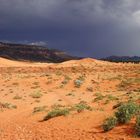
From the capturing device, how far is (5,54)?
135 metres

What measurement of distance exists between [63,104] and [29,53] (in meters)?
117

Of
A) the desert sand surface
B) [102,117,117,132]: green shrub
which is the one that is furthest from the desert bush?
[102,117,117,132]: green shrub

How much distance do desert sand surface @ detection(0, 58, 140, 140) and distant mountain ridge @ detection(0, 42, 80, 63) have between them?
6794cm

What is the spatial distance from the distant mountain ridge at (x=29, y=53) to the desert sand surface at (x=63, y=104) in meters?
67.9

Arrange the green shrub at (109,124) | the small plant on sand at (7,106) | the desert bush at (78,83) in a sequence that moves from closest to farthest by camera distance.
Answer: the green shrub at (109,124) < the small plant on sand at (7,106) < the desert bush at (78,83)

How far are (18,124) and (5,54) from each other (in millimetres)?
114451

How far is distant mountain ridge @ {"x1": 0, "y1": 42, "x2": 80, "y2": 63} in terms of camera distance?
138 meters

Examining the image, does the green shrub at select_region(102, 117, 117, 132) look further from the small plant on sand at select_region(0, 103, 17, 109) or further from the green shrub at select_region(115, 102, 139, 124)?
the small plant on sand at select_region(0, 103, 17, 109)

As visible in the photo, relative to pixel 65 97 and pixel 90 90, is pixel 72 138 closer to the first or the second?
pixel 65 97

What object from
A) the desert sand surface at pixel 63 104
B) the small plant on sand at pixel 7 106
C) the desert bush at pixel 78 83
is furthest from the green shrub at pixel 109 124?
the desert bush at pixel 78 83

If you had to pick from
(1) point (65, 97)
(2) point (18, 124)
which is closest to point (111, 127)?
(2) point (18, 124)

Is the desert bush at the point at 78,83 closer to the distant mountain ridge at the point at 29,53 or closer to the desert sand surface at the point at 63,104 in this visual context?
the desert sand surface at the point at 63,104

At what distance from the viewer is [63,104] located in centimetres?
3281

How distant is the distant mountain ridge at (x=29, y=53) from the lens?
137750 mm
